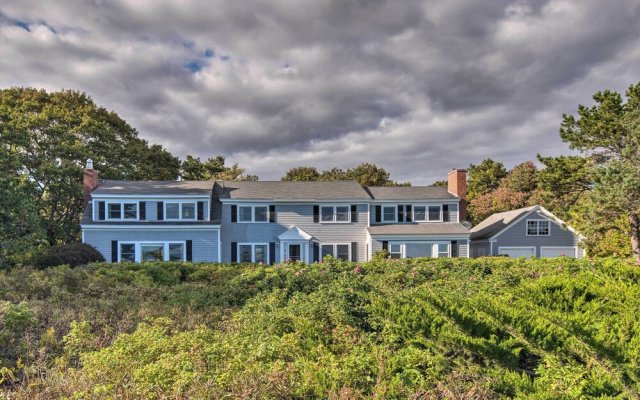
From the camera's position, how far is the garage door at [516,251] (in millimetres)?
23188

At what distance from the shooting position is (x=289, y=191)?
23672mm

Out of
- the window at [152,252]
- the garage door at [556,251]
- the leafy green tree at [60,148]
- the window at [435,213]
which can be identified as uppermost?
the leafy green tree at [60,148]

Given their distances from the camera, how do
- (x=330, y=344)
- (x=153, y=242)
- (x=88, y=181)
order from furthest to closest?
1. (x=88, y=181)
2. (x=153, y=242)
3. (x=330, y=344)

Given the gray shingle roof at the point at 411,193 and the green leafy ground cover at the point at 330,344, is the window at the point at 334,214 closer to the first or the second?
the gray shingle roof at the point at 411,193

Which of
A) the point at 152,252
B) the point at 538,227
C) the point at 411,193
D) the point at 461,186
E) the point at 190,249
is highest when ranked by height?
the point at 461,186

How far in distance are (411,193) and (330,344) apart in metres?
20.8

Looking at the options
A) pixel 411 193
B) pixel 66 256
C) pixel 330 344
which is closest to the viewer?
pixel 330 344

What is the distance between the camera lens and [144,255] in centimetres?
2089

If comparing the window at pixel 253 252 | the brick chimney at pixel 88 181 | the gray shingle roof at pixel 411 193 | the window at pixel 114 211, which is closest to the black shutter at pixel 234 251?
the window at pixel 253 252

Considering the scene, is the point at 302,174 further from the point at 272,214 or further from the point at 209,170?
the point at 272,214

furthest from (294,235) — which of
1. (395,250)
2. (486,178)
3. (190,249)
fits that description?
(486,178)

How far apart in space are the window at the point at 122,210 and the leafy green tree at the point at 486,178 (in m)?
31.2

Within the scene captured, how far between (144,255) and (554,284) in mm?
20582

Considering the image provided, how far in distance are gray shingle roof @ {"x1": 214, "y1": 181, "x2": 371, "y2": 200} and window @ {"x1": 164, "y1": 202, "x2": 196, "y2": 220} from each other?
1.86m
